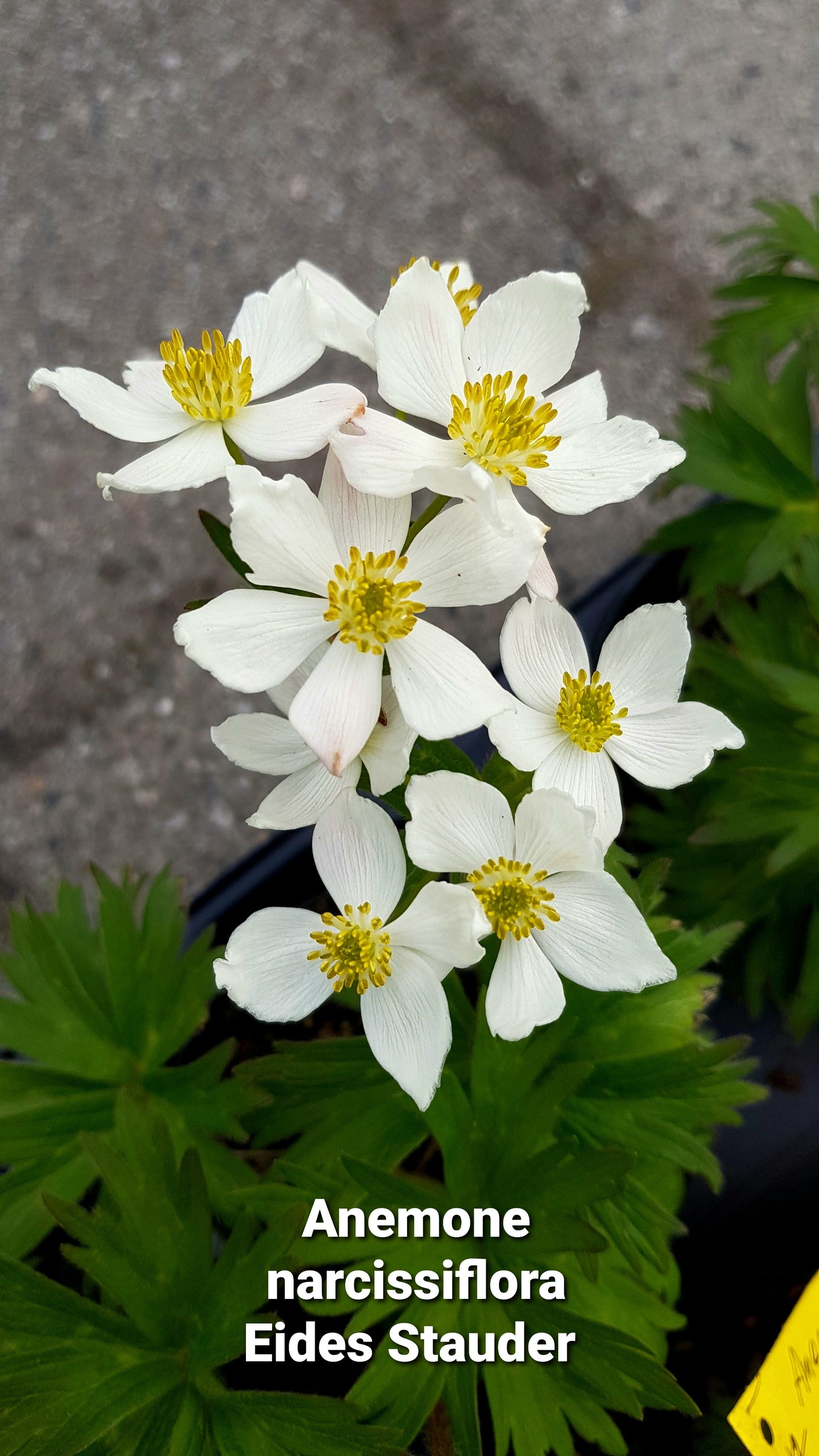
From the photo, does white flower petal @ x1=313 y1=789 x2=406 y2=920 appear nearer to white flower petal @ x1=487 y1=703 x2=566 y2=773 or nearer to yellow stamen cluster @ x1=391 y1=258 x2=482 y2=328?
white flower petal @ x1=487 y1=703 x2=566 y2=773

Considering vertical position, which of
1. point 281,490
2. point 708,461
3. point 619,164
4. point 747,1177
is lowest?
point 747,1177

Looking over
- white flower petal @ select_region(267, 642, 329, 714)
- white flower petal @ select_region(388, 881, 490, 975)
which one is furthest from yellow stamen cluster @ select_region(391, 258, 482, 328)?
white flower petal @ select_region(388, 881, 490, 975)

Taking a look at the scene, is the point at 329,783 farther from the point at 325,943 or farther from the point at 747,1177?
the point at 747,1177

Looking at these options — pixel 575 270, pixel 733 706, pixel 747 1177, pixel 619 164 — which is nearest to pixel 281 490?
pixel 733 706

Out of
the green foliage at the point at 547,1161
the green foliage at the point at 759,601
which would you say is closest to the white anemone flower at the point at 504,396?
the green foliage at the point at 547,1161

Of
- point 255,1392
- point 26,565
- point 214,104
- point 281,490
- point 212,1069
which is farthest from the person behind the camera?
point 214,104
